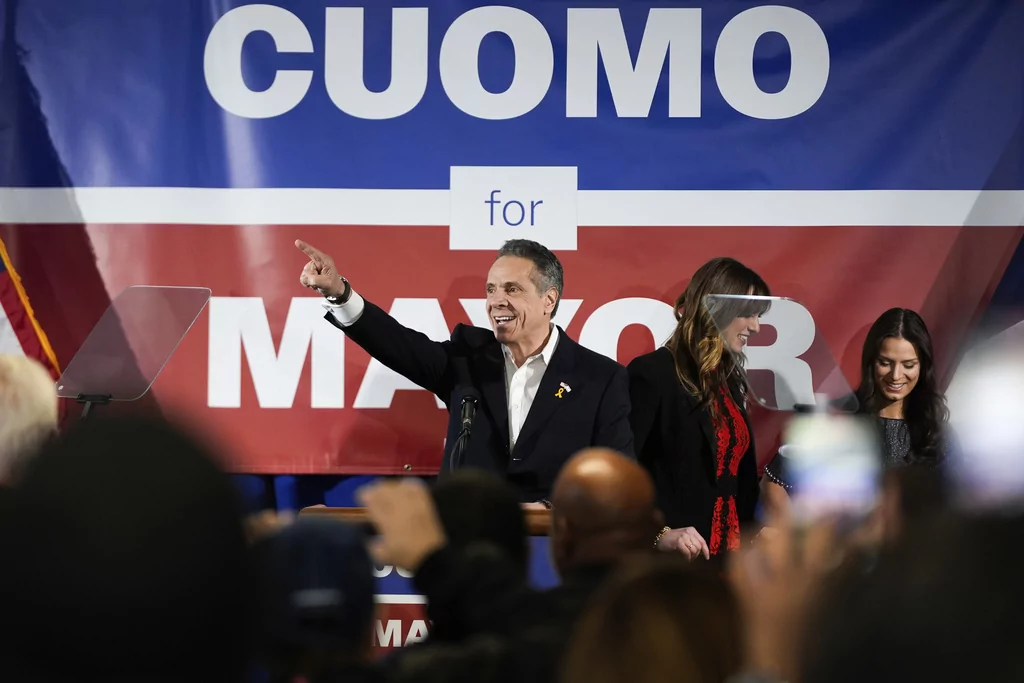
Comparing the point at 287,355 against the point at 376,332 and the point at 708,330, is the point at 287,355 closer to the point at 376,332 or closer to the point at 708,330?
the point at 376,332

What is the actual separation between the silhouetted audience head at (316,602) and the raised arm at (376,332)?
2.30 m

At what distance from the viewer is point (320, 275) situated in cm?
334

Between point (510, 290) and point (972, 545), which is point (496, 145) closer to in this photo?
point (510, 290)

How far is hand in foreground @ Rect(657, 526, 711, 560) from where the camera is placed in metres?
3.21

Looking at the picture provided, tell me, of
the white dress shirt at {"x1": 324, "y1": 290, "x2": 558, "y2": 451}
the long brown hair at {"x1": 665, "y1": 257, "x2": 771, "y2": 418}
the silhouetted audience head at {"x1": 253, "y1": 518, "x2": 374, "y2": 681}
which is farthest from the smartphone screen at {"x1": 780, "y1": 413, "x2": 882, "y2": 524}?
the white dress shirt at {"x1": 324, "y1": 290, "x2": 558, "y2": 451}

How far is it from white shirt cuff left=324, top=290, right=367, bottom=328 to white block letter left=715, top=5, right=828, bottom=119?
1502 millimetres

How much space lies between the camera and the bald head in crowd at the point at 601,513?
1.43 m

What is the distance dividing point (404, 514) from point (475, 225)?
8.72 ft

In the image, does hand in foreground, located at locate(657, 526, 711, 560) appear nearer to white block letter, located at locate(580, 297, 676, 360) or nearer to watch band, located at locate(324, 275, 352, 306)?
white block letter, located at locate(580, 297, 676, 360)

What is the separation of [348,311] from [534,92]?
1.11 meters

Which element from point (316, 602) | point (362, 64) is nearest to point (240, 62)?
point (362, 64)

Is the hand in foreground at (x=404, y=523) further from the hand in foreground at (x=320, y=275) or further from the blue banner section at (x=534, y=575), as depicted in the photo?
→ the hand in foreground at (x=320, y=275)

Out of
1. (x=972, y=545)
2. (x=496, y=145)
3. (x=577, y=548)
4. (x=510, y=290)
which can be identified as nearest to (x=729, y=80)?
(x=496, y=145)

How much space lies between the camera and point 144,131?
4.01 metres
